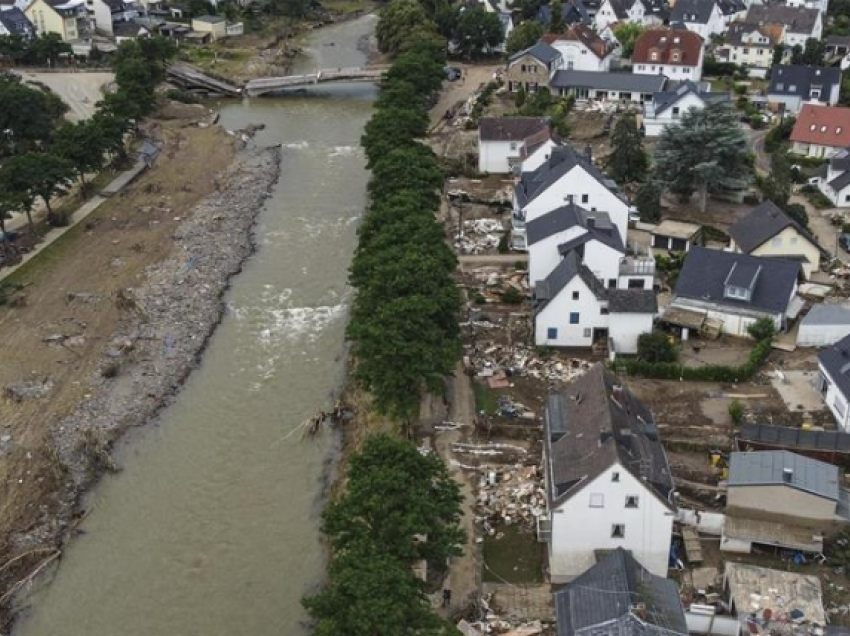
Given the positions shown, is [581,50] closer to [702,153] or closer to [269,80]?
[269,80]

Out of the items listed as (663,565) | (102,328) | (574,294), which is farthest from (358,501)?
(102,328)

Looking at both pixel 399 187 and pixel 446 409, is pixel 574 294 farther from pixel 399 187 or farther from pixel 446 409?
pixel 399 187

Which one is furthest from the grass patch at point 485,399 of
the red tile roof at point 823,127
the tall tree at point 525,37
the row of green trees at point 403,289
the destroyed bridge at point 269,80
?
the tall tree at point 525,37

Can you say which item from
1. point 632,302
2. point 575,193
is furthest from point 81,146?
point 632,302

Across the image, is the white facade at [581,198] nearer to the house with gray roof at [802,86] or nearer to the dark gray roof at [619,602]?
the dark gray roof at [619,602]

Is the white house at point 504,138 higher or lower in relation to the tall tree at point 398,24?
lower

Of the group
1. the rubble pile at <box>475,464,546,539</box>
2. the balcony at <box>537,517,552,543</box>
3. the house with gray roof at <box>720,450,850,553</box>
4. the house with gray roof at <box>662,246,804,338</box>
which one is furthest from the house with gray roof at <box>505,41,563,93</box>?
the balcony at <box>537,517,552,543</box>
